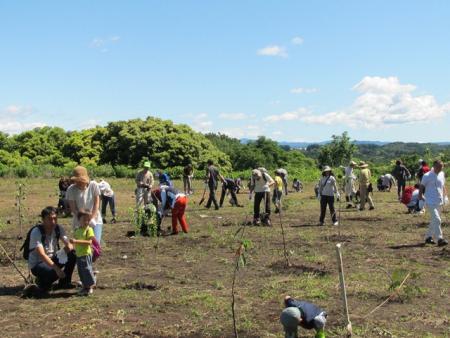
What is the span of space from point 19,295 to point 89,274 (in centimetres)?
106

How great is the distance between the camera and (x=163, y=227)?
1380cm

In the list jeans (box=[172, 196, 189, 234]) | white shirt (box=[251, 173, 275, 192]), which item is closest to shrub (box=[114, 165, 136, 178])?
white shirt (box=[251, 173, 275, 192])

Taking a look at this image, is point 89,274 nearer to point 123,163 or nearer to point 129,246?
point 129,246

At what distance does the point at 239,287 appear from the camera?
298 inches

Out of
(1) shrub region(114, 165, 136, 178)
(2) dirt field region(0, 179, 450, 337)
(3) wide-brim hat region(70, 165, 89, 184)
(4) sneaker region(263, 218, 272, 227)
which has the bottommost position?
(2) dirt field region(0, 179, 450, 337)

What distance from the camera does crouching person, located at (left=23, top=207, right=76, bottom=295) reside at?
6938 mm

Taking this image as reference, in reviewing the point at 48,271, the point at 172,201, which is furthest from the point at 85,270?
the point at 172,201

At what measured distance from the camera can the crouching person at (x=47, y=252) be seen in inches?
273

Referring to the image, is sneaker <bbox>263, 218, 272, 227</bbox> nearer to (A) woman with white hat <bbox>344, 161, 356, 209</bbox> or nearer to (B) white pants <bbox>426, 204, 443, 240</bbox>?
(B) white pants <bbox>426, 204, 443, 240</bbox>

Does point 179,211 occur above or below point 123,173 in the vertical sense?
below

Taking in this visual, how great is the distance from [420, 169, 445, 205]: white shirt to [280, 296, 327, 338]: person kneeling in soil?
6410 mm

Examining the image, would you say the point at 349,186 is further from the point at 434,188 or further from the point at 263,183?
the point at 434,188

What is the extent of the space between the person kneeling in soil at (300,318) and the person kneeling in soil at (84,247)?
3.11 metres

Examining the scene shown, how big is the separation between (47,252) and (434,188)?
7.59 m
